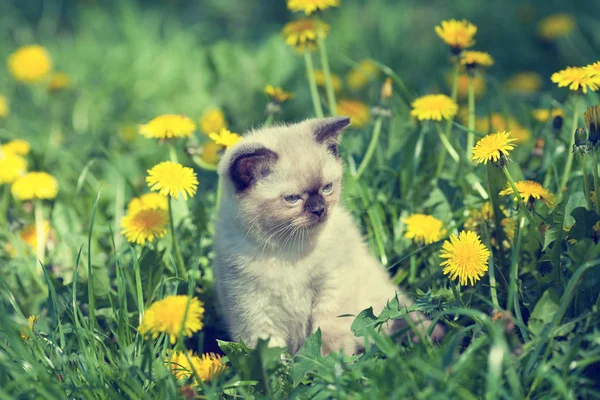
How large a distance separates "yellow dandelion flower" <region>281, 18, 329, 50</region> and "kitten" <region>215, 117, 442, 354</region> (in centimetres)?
71

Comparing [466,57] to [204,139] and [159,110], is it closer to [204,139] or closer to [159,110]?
[204,139]

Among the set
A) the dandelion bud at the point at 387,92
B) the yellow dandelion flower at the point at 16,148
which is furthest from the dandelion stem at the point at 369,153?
the yellow dandelion flower at the point at 16,148

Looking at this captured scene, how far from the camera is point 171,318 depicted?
2.15m

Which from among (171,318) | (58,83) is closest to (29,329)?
(171,318)

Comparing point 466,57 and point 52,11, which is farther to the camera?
point 52,11

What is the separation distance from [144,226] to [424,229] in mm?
1146

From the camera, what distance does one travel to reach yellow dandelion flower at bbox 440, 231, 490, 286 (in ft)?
7.61

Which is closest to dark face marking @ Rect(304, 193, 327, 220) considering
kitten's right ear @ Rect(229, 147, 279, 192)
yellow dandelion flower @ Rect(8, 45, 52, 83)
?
kitten's right ear @ Rect(229, 147, 279, 192)

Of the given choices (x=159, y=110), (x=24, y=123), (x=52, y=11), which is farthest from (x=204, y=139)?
(x=52, y=11)

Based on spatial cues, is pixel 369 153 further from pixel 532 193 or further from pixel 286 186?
pixel 532 193

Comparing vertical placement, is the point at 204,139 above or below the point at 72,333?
above

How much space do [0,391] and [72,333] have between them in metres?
0.61

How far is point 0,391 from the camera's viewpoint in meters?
1.93

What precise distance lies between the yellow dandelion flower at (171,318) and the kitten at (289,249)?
37 cm
